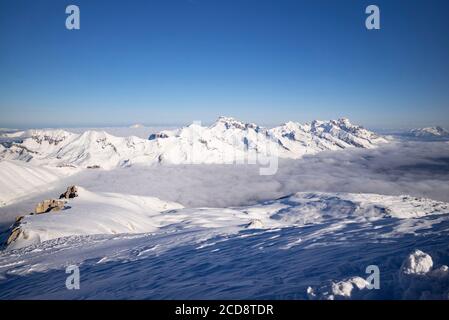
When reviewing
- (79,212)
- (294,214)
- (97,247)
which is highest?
(97,247)

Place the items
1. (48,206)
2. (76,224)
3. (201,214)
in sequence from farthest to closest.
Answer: (201,214)
(48,206)
(76,224)

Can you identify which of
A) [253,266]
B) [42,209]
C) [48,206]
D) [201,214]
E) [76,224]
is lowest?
[201,214]

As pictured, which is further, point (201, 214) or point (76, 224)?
point (201, 214)

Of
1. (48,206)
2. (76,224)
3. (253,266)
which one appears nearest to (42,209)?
(48,206)

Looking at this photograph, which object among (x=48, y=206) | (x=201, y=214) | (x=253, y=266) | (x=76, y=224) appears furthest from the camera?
(x=201, y=214)

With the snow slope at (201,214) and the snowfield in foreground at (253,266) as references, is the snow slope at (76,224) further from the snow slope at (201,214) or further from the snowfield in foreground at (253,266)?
the snowfield in foreground at (253,266)

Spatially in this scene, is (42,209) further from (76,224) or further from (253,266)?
(253,266)

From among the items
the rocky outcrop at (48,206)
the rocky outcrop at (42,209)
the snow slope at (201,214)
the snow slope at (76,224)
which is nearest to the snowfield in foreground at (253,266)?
the snow slope at (201,214)

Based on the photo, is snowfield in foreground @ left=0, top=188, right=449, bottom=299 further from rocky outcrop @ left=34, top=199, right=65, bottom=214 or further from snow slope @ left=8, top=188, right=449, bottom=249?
rocky outcrop @ left=34, top=199, right=65, bottom=214

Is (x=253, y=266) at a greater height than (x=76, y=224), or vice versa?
(x=253, y=266)
